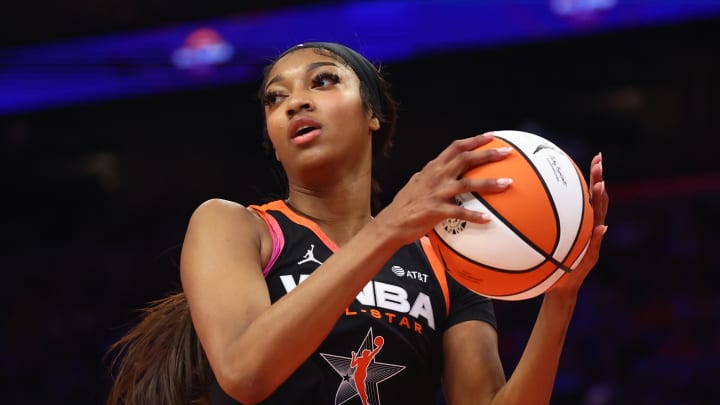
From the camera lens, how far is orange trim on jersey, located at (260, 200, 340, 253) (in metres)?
3.06

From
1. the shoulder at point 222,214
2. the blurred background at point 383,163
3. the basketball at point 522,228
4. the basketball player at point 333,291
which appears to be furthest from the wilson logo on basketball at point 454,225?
the blurred background at point 383,163

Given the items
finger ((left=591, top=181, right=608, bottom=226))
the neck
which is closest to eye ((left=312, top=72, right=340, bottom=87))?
the neck

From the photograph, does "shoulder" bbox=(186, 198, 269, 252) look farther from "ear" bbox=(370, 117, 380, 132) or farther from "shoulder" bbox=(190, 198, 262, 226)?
"ear" bbox=(370, 117, 380, 132)

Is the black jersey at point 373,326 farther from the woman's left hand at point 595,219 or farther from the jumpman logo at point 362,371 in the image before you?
the woman's left hand at point 595,219

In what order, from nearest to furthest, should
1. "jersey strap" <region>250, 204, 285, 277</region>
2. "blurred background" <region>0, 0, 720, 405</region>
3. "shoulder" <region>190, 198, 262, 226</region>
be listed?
"shoulder" <region>190, 198, 262, 226</region> → "jersey strap" <region>250, 204, 285, 277</region> → "blurred background" <region>0, 0, 720, 405</region>

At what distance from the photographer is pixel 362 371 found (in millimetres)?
2869

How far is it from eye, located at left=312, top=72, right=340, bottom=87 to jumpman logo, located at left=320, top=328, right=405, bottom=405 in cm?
81

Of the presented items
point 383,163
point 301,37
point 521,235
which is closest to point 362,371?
point 521,235

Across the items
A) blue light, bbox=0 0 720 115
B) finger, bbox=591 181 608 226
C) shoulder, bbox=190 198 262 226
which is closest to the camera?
finger, bbox=591 181 608 226

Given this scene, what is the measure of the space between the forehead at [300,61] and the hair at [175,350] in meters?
0.02

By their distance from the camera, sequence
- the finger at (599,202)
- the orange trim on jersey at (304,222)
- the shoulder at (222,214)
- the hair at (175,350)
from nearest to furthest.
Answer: the finger at (599,202) → the shoulder at (222,214) → the orange trim on jersey at (304,222) → the hair at (175,350)

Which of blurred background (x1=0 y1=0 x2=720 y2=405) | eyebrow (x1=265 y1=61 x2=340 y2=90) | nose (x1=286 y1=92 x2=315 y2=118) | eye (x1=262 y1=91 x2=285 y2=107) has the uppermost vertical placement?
eyebrow (x1=265 y1=61 x2=340 y2=90)

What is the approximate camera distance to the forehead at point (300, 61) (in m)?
3.11

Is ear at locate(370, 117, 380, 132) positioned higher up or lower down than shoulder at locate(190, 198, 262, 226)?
higher up
